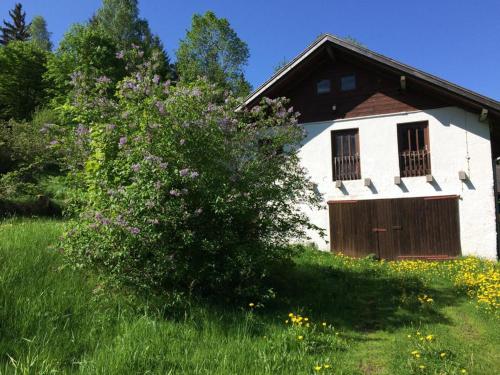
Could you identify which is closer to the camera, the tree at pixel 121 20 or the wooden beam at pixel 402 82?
the wooden beam at pixel 402 82

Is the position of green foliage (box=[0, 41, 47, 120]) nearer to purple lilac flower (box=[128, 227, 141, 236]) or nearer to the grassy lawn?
the grassy lawn

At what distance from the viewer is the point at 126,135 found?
20.6 ft

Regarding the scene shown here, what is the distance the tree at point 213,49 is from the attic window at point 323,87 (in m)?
22.1

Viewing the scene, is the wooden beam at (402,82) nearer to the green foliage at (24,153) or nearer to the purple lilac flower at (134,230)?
the purple lilac flower at (134,230)

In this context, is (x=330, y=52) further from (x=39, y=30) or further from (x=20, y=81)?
(x=39, y=30)

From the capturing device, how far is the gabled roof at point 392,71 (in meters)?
12.8

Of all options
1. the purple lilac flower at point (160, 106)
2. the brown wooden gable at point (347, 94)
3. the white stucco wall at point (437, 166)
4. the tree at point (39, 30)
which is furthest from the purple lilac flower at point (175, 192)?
the tree at point (39, 30)

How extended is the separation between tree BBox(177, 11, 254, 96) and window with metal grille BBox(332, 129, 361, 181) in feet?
76.0

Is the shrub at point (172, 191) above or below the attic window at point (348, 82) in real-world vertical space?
below

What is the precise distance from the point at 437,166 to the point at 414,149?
37.5 inches

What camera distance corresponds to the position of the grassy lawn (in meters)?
4.38

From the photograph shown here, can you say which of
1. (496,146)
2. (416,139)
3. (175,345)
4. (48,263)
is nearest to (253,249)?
(175,345)

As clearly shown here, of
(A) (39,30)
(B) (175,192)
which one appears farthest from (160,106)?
(A) (39,30)

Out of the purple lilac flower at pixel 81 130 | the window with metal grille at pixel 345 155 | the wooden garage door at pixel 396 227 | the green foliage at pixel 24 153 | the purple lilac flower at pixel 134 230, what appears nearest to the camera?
the purple lilac flower at pixel 134 230
